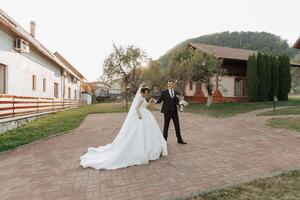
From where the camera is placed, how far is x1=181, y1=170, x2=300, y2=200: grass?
329cm

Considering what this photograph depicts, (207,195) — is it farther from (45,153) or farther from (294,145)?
(45,153)

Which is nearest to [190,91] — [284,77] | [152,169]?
[284,77]

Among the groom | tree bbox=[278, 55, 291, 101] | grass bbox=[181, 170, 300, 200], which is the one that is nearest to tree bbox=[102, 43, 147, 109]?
tree bbox=[278, 55, 291, 101]

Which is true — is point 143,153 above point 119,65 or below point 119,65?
below

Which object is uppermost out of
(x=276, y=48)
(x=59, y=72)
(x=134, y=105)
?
(x=276, y=48)

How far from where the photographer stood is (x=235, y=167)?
463cm

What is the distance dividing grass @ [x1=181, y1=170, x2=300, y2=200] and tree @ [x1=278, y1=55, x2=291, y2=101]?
2044 centimetres

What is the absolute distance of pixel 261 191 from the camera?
3.45 metres

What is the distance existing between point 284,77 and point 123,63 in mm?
15061

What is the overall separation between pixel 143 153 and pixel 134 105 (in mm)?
1149

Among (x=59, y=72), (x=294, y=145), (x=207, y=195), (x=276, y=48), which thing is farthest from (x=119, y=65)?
(x=276, y=48)

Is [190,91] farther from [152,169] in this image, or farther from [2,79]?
[152,169]

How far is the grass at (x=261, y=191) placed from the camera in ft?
10.8

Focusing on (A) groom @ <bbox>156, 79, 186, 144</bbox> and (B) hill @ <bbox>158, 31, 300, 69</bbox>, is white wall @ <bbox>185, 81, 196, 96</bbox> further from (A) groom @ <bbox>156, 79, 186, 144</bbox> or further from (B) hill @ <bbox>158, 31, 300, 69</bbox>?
(A) groom @ <bbox>156, 79, 186, 144</bbox>
